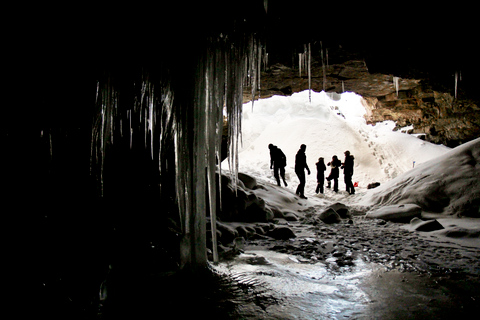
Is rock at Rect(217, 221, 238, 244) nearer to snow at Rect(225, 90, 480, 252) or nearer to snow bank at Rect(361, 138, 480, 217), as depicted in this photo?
snow at Rect(225, 90, 480, 252)

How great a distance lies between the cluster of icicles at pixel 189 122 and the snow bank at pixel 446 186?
5235 millimetres

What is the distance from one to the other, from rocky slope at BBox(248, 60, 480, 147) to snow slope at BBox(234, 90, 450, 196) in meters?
2.35

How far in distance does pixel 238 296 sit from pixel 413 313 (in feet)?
3.98

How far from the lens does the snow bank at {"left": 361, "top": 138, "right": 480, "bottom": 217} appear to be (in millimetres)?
5109

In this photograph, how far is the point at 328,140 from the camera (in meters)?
24.4

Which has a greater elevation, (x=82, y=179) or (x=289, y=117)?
(x=289, y=117)

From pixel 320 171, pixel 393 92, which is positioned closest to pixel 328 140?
pixel 320 171

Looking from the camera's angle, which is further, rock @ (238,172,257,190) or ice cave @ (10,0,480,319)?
rock @ (238,172,257,190)

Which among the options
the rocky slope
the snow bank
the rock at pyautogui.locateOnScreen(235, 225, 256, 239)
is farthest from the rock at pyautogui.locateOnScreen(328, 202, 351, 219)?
the rocky slope

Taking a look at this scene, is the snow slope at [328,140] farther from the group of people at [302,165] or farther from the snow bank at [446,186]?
the snow bank at [446,186]

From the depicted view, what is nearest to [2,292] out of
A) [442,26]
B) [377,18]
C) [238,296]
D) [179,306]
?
[179,306]

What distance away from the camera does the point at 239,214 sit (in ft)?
16.0

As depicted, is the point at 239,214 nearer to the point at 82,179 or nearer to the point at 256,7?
the point at 82,179

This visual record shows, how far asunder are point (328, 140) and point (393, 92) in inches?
642
